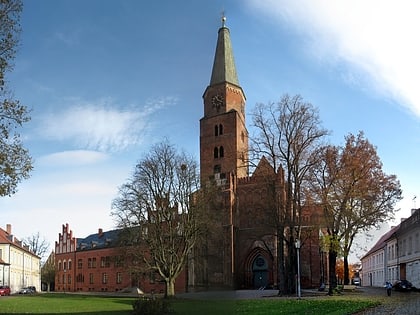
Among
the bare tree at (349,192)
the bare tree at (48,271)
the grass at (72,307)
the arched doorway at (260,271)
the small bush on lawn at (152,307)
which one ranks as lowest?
the bare tree at (48,271)

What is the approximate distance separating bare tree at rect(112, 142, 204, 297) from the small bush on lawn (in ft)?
47.2

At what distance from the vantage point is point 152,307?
1381 cm

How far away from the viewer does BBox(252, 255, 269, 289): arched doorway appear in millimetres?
53531

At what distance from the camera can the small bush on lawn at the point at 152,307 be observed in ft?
42.9

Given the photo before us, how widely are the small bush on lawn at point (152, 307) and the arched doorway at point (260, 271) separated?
132ft

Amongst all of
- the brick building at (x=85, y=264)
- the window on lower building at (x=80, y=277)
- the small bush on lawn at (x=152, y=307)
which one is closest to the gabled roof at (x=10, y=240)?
the brick building at (x=85, y=264)

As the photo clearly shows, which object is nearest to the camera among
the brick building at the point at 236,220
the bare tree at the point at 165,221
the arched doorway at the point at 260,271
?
the bare tree at the point at 165,221

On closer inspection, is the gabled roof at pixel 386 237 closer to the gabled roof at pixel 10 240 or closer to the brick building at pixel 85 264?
the brick building at pixel 85 264

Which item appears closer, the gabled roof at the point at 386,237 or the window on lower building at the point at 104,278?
the gabled roof at the point at 386,237

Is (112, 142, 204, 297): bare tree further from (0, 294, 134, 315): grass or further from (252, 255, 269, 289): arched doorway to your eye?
(252, 255, 269, 289): arched doorway

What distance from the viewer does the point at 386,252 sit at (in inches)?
2317

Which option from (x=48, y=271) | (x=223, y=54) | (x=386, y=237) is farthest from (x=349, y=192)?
(x=48, y=271)

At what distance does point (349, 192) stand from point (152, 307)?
23.3m

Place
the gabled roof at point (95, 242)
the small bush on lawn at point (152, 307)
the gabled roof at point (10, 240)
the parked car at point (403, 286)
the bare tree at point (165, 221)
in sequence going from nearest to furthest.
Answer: the small bush on lawn at point (152, 307) → the bare tree at point (165, 221) → the parked car at point (403, 286) → the gabled roof at point (10, 240) → the gabled roof at point (95, 242)
